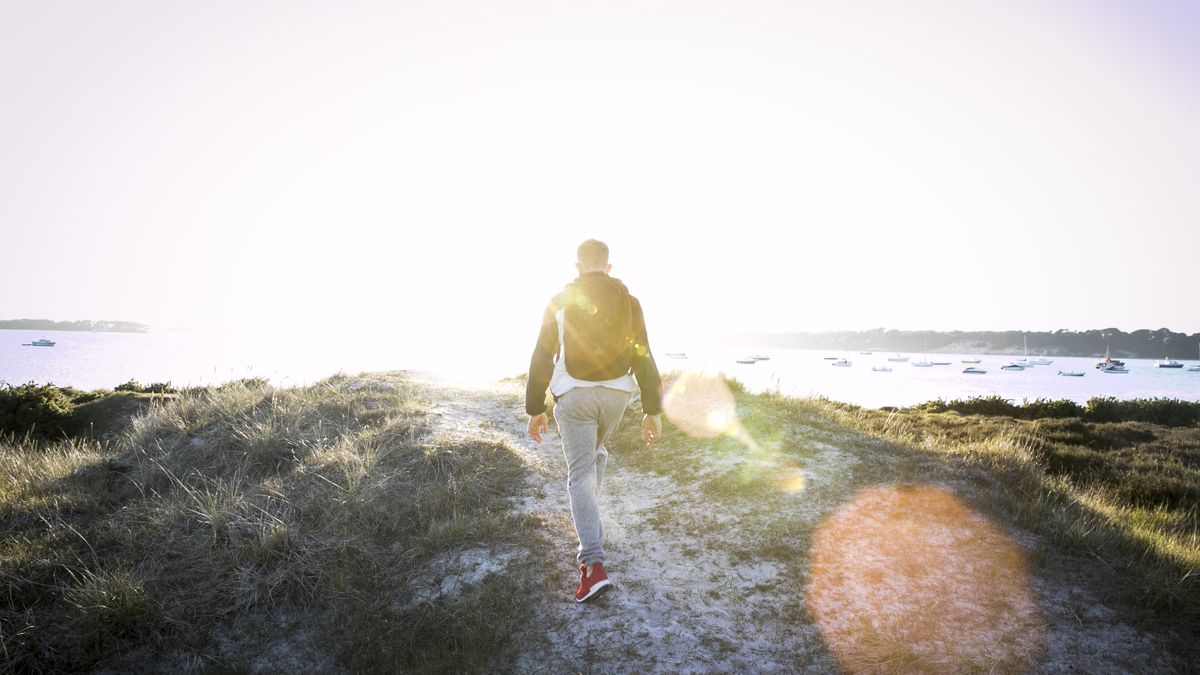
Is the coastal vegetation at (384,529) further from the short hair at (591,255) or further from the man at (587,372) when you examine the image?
the short hair at (591,255)

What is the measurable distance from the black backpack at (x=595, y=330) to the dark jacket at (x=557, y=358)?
8cm

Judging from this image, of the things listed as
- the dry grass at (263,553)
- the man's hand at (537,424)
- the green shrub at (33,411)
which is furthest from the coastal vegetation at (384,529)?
the green shrub at (33,411)

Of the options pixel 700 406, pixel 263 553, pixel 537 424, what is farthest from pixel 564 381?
pixel 700 406

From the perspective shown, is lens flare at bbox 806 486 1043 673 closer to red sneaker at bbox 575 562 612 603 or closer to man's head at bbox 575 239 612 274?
red sneaker at bbox 575 562 612 603

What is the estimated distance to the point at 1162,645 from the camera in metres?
4.21

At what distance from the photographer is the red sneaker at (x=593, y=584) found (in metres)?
4.55

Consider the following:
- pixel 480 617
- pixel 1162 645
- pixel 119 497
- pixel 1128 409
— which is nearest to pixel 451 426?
pixel 119 497

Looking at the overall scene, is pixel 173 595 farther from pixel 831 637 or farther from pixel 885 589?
pixel 885 589

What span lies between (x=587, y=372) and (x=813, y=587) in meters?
2.86

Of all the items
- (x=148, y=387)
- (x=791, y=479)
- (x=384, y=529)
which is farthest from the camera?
(x=148, y=387)

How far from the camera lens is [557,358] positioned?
4750 mm

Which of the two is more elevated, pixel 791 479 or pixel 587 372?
pixel 587 372

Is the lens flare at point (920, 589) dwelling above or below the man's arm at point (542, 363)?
below

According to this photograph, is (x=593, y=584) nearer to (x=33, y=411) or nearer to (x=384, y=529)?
(x=384, y=529)
